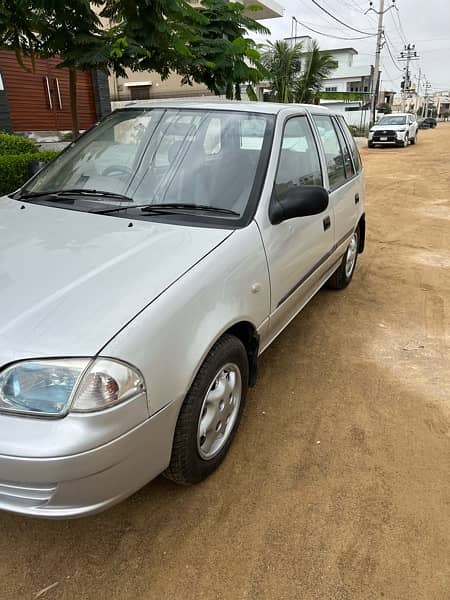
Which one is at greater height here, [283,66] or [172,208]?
[283,66]

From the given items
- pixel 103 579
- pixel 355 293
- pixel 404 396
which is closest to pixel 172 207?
pixel 103 579

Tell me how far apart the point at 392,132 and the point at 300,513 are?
2646 cm

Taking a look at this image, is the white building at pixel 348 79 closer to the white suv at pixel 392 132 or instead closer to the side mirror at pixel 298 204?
the white suv at pixel 392 132

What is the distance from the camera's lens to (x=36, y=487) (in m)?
1.71

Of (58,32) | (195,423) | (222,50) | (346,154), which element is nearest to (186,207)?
(195,423)

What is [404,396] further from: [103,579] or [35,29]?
[35,29]

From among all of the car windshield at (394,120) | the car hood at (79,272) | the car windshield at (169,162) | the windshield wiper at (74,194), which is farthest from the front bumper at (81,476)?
the car windshield at (394,120)

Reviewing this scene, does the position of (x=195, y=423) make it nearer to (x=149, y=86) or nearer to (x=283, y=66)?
(x=283, y=66)

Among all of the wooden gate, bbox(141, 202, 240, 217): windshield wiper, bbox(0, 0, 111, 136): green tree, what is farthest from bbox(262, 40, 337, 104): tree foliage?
bbox(141, 202, 240, 217): windshield wiper

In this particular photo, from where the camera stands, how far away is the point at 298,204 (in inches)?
106

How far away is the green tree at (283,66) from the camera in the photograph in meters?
20.2

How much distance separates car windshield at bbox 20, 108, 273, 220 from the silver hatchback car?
0.03 ft

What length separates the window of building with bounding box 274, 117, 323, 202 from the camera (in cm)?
298

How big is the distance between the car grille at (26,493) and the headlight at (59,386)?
265 millimetres
